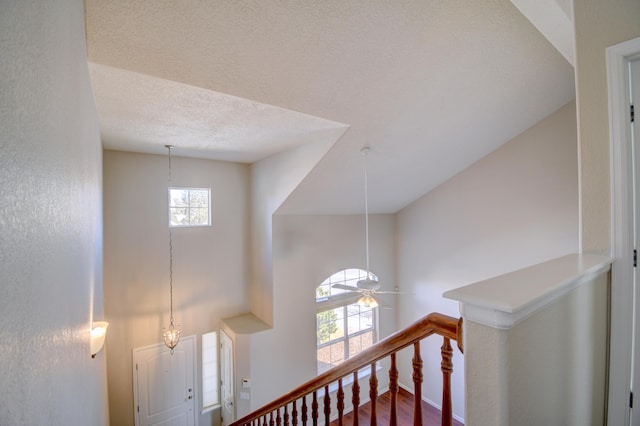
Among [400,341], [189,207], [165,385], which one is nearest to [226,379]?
[165,385]

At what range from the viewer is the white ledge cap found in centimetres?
80

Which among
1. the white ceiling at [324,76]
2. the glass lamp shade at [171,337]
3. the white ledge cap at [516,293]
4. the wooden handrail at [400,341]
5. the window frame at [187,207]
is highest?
the white ceiling at [324,76]

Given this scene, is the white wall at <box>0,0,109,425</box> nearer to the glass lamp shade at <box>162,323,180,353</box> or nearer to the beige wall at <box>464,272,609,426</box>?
the beige wall at <box>464,272,609,426</box>

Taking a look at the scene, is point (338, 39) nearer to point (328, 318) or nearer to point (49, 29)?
point (49, 29)

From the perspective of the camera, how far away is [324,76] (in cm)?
248

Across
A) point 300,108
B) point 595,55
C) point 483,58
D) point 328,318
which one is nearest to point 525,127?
point 483,58

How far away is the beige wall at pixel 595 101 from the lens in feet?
4.88

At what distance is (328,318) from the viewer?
5906 millimetres

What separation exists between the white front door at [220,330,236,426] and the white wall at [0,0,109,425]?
13.0ft

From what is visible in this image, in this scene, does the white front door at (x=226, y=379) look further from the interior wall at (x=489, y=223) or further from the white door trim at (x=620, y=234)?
the white door trim at (x=620, y=234)

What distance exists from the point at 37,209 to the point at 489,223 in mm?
5831

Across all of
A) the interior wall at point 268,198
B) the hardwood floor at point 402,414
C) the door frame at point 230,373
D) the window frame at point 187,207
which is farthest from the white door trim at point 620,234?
the window frame at point 187,207

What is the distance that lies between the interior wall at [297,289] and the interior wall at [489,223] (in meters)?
1.38

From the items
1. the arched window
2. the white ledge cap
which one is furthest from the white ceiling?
the arched window
